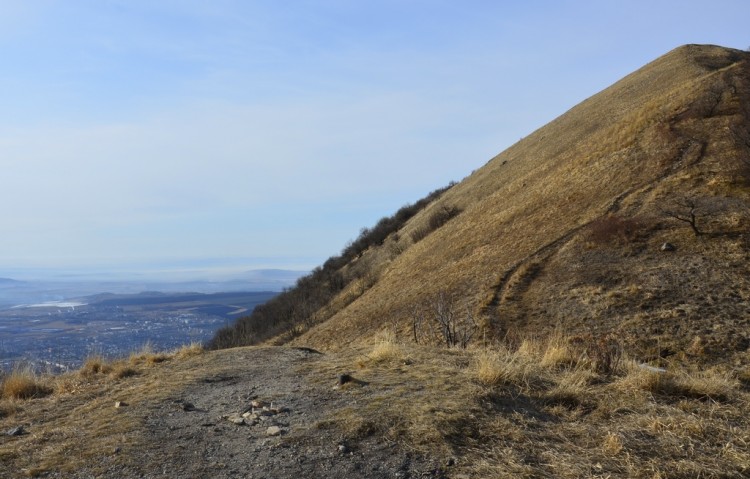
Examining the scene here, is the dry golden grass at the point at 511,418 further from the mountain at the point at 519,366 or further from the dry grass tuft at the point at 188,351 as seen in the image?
the dry grass tuft at the point at 188,351

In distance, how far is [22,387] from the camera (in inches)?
373

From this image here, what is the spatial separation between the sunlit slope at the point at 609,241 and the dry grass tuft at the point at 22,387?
36.7 feet

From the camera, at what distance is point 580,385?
7.49 m

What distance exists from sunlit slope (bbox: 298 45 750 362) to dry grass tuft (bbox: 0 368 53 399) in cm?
1118

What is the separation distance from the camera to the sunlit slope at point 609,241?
1583 centimetres

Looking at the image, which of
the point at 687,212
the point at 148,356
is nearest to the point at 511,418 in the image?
the point at 148,356

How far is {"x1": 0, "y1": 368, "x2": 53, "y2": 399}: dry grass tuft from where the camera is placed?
9416 millimetres

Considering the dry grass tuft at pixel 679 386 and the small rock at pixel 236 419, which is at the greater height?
the small rock at pixel 236 419

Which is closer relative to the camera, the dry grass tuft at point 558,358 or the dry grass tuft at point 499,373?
the dry grass tuft at point 499,373

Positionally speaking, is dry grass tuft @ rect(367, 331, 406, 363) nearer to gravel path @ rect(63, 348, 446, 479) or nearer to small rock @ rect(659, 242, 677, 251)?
gravel path @ rect(63, 348, 446, 479)

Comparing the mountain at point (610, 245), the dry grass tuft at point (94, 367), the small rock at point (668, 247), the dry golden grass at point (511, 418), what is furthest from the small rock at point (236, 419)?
the small rock at point (668, 247)

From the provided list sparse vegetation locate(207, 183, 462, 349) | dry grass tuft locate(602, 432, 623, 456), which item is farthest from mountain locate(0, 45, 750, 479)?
sparse vegetation locate(207, 183, 462, 349)

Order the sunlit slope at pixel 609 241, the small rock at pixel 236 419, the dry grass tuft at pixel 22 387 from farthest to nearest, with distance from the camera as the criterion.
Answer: the sunlit slope at pixel 609 241 < the dry grass tuft at pixel 22 387 < the small rock at pixel 236 419

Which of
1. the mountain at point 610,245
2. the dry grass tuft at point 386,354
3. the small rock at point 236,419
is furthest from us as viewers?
the mountain at point 610,245
